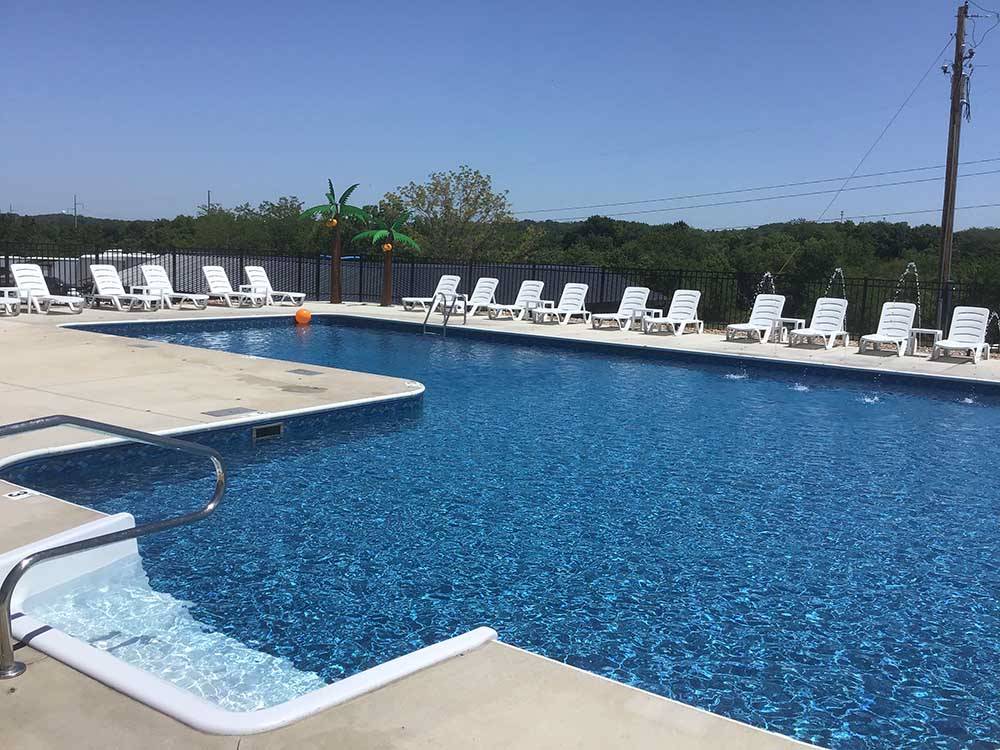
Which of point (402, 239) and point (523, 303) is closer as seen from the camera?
point (523, 303)

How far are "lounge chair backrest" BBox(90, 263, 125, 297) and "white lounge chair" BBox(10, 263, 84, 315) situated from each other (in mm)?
1110

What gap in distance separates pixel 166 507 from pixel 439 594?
7.13 feet

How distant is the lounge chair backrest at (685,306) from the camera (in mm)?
16719

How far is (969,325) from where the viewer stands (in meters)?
13.9

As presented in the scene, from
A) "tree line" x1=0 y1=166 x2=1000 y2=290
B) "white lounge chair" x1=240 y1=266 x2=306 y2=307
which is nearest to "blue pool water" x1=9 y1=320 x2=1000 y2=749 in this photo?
"white lounge chair" x1=240 y1=266 x2=306 y2=307

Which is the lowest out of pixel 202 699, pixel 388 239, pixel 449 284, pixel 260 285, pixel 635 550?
pixel 635 550

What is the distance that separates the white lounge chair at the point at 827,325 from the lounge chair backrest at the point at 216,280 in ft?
39.1

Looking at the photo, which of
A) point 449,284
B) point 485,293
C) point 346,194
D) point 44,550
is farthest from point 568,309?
point 44,550

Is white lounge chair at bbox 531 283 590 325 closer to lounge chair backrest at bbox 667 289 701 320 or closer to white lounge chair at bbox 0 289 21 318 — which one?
lounge chair backrest at bbox 667 289 701 320

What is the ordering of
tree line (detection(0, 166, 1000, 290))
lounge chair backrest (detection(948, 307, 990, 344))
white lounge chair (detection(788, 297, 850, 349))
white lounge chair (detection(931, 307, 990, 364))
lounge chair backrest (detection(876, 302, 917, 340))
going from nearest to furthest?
white lounge chair (detection(931, 307, 990, 364)) → lounge chair backrest (detection(948, 307, 990, 344)) → lounge chair backrest (detection(876, 302, 917, 340)) → white lounge chair (detection(788, 297, 850, 349)) → tree line (detection(0, 166, 1000, 290))

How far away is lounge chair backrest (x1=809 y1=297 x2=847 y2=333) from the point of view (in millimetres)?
15047

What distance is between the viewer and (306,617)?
4227 millimetres

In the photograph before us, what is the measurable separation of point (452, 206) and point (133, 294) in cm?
2756

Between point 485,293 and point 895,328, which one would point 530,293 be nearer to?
point 485,293
